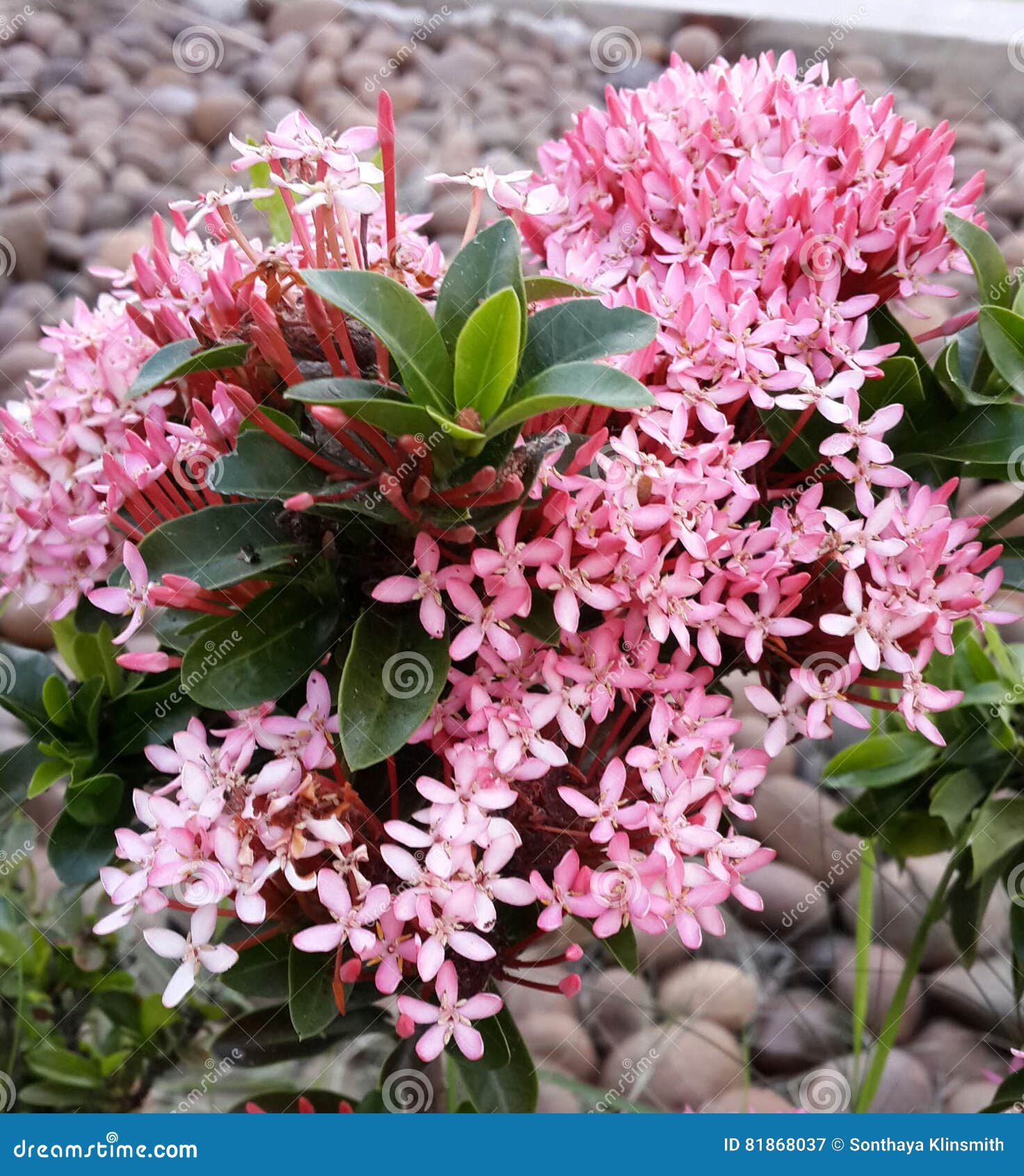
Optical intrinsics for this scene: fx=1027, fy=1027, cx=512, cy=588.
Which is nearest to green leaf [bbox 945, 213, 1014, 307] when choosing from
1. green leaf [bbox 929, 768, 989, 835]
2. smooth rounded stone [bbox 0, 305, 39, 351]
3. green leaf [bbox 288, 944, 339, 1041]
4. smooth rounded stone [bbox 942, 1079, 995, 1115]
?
green leaf [bbox 929, 768, 989, 835]

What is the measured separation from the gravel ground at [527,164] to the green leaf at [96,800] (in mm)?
560

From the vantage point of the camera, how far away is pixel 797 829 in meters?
1.18

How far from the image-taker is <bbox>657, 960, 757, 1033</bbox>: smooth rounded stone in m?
1.08

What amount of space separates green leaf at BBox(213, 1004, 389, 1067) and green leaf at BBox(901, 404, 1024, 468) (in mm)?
533

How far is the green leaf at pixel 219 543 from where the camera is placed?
0.53 meters

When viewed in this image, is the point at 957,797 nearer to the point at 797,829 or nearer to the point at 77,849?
the point at 797,829

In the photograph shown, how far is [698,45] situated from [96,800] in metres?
1.43

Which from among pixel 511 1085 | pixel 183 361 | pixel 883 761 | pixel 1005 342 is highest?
pixel 1005 342

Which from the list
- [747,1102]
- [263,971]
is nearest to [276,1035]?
[263,971]

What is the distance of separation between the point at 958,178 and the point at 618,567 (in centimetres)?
132

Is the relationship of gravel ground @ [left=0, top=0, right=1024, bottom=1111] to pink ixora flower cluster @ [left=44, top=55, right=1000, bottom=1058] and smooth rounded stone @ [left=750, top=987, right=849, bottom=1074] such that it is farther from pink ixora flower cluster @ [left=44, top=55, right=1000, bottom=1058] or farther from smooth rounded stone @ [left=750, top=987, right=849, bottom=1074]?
pink ixora flower cluster @ [left=44, top=55, right=1000, bottom=1058]

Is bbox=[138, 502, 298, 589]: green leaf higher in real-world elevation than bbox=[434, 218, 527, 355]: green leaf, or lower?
lower

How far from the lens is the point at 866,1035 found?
113 cm

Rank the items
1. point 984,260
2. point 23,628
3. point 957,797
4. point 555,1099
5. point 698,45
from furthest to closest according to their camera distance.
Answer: point 698,45, point 23,628, point 555,1099, point 957,797, point 984,260
